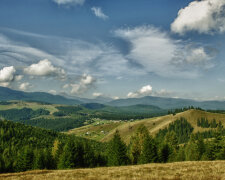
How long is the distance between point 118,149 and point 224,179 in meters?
41.6

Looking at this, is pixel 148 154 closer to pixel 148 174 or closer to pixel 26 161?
pixel 148 174

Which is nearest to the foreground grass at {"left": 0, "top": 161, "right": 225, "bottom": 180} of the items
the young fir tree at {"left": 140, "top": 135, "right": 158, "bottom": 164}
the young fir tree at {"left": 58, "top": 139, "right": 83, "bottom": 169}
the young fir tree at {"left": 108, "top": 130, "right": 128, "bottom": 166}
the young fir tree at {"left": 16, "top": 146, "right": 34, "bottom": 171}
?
the young fir tree at {"left": 140, "top": 135, "right": 158, "bottom": 164}

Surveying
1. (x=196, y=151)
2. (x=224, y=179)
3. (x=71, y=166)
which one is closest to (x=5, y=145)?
(x=71, y=166)

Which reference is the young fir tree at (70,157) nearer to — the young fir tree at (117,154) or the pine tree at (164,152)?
the young fir tree at (117,154)

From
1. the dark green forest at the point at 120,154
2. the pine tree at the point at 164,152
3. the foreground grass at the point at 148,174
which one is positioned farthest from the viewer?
the pine tree at the point at 164,152

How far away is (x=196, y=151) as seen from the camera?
6181cm

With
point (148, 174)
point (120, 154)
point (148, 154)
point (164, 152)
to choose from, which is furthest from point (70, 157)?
point (148, 174)

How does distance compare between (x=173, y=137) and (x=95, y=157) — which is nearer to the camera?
(x=95, y=157)

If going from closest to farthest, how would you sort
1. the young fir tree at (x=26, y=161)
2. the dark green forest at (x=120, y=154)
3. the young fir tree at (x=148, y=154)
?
1. the young fir tree at (x=148, y=154)
2. the dark green forest at (x=120, y=154)
3. the young fir tree at (x=26, y=161)

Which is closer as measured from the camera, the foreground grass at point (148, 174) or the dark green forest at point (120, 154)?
the foreground grass at point (148, 174)

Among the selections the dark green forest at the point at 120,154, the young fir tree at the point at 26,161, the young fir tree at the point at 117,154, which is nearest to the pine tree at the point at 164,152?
the dark green forest at the point at 120,154

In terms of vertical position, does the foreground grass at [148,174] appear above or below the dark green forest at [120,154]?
above

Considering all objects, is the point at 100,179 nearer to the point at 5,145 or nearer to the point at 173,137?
the point at 173,137

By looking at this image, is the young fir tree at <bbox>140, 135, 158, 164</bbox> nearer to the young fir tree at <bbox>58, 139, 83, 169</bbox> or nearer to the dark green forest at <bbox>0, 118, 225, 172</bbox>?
the dark green forest at <bbox>0, 118, 225, 172</bbox>
